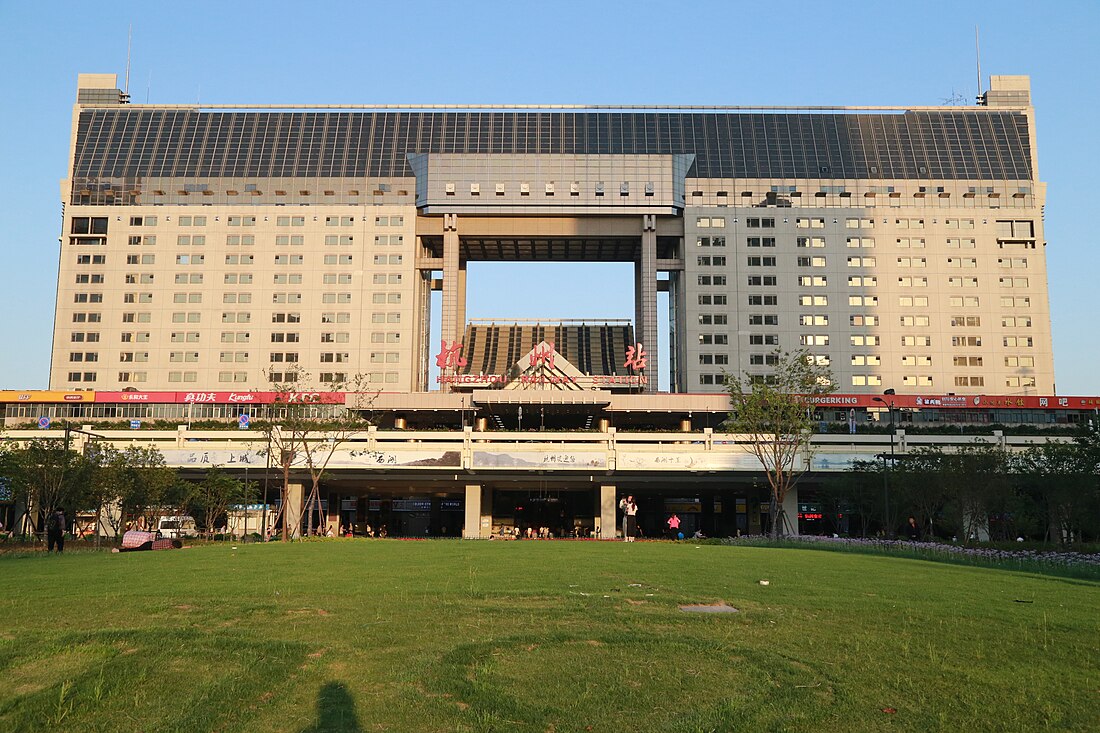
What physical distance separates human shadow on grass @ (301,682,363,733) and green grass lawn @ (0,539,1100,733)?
0.03 meters

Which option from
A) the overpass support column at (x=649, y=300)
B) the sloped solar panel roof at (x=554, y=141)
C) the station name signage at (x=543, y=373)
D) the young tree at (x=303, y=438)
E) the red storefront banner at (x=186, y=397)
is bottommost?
the young tree at (x=303, y=438)

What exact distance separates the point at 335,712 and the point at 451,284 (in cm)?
11064

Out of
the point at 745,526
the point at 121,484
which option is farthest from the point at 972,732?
the point at 745,526

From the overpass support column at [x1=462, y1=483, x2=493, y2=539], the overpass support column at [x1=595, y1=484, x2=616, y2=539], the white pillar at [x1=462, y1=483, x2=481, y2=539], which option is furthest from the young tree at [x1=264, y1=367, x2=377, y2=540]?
the overpass support column at [x1=595, y1=484, x2=616, y2=539]

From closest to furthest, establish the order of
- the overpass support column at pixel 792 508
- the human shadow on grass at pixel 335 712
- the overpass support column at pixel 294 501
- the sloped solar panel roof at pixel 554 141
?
the human shadow on grass at pixel 335 712 < the overpass support column at pixel 294 501 < the overpass support column at pixel 792 508 < the sloped solar panel roof at pixel 554 141

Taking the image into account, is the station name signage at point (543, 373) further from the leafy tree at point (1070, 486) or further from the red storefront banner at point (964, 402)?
the leafy tree at point (1070, 486)

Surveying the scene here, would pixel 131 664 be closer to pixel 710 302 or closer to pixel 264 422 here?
pixel 264 422

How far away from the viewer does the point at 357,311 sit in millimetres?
121062

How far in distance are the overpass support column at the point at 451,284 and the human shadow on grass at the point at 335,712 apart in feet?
353

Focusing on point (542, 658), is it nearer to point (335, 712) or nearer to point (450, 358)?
point (335, 712)

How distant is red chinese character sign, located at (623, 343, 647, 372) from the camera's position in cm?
11306

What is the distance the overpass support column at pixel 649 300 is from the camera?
118 metres

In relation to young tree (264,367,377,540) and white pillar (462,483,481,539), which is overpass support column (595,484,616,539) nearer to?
white pillar (462,483,481,539)

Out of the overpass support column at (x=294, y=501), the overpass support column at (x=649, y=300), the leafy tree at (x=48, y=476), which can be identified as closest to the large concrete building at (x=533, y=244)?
the overpass support column at (x=649, y=300)
